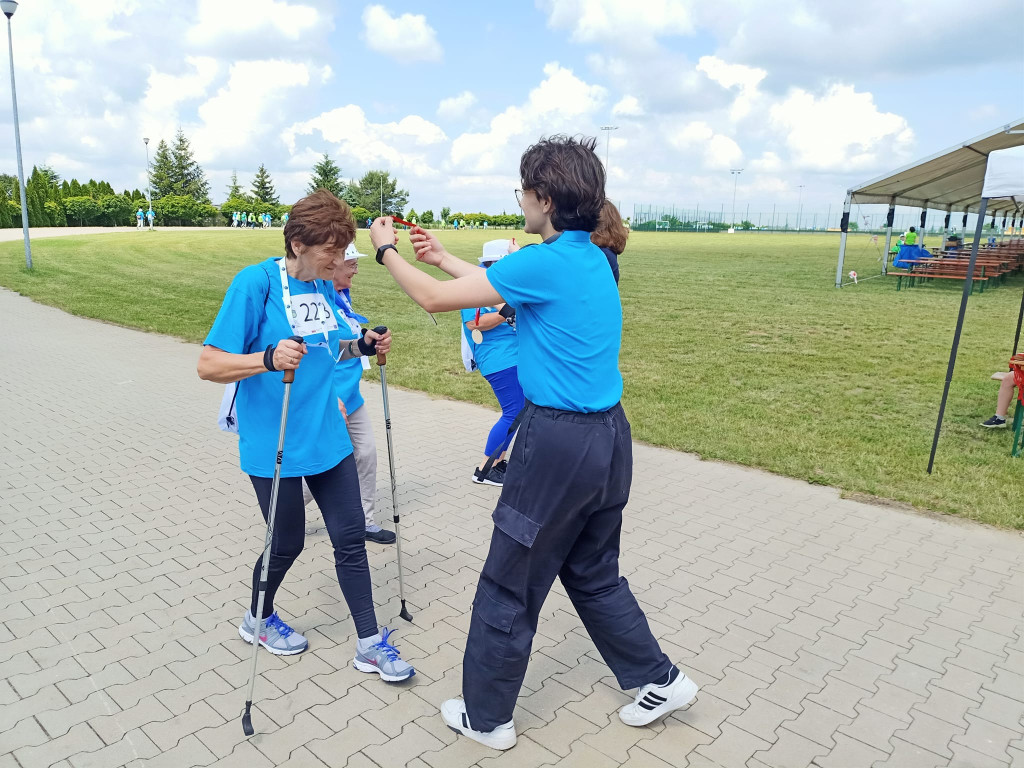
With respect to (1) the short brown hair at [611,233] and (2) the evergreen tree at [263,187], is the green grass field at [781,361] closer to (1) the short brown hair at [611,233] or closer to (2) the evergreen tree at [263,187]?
(1) the short brown hair at [611,233]

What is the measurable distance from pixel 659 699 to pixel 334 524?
147 centimetres

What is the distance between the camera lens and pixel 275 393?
10.1 feet

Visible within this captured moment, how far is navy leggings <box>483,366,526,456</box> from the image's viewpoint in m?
5.43

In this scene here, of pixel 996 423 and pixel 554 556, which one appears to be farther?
pixel 996 423

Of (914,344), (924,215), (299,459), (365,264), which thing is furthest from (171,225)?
(299,459)

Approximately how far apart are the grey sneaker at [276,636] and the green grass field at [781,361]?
3.24 meters

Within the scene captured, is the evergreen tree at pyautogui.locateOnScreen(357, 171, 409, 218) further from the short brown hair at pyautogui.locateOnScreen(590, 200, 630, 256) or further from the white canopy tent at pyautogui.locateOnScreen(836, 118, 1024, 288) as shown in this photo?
the short brown hair at pyautogui.locateOnScreen(590, 200, 630, 256)

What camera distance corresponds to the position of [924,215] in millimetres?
28844

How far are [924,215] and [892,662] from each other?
29843 mm

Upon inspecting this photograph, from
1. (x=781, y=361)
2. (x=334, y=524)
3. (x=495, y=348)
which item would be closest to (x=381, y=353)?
(x=334, y=524)

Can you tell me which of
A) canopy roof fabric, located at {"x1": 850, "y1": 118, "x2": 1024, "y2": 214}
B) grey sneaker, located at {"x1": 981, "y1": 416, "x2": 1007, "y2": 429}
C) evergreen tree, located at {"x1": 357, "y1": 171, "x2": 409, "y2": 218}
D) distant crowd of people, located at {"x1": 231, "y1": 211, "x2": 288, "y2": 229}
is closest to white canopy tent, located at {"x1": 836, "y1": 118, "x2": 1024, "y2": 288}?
canopy roof fabric, located at {"x1": 850, "y1": 118, "x2": 1024, "y2": 214}

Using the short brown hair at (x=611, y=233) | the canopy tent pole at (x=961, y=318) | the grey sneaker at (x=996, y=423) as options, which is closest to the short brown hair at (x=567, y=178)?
the short brown hair at (x=611, y=233)

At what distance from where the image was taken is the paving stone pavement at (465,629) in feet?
9.62

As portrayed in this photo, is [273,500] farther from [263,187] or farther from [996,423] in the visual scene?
[263,187]
